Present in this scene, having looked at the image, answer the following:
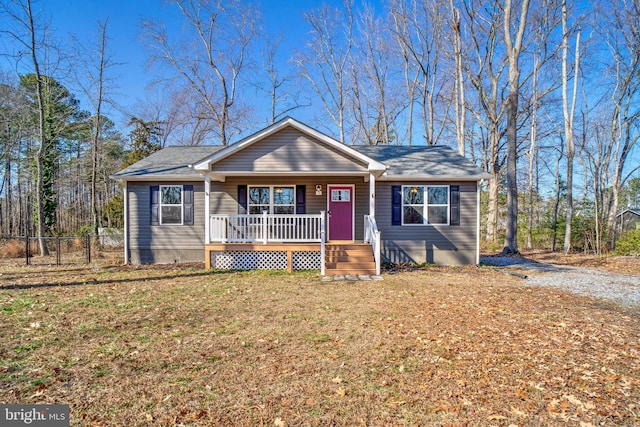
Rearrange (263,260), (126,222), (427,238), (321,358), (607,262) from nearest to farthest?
(321,358)
(263,260)
(427,238)
(126,222)
(607,262)

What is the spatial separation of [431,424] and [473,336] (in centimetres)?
231

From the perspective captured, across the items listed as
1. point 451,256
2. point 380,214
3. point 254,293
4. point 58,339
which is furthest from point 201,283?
point 451,256

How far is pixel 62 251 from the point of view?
14305 millimetres

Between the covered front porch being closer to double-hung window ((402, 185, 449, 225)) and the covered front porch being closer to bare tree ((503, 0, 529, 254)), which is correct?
double-hung window ((402, 185, 449, 225))

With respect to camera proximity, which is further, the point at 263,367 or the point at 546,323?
the point at 546,323

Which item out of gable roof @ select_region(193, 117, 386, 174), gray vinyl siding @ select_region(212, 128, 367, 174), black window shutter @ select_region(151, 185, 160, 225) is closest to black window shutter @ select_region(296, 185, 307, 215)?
gray vinyl siding @ select_region(212, 128, 367, 174)

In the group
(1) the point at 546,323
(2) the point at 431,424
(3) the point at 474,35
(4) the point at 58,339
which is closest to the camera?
(2) the point at 431,424

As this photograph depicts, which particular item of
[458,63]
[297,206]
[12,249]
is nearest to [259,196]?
[297,206]

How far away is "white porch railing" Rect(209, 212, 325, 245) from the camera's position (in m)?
10.2

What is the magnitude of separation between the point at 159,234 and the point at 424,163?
32.0 feet

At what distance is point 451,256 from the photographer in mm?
11320

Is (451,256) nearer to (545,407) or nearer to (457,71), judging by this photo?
(545,407)

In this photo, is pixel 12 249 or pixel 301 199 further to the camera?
pixel 12 249

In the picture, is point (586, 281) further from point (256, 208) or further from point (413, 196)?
point (256, 208)
